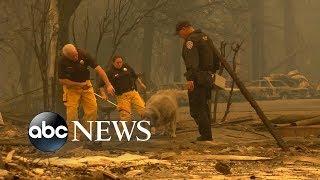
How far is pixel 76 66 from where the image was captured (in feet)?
35.2

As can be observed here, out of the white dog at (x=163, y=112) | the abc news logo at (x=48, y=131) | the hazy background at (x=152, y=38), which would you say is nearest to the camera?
the abc news logo at (x=48, y=131)

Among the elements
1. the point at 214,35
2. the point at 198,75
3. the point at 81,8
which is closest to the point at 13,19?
the point at 81,8

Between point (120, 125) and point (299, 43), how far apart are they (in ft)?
142

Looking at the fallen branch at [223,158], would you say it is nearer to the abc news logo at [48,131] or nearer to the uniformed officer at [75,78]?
the abc news logo at [48,131]

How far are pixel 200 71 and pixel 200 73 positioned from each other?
54 mm

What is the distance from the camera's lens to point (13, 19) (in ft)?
94.7

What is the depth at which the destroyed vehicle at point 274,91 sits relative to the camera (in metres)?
30.7

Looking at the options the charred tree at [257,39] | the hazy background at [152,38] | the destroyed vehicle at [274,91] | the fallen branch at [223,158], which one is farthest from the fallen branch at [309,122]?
the charred tree at [257,39]

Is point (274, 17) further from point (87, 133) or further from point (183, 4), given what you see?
point (87, 133)

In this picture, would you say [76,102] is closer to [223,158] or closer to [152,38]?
[223,158]

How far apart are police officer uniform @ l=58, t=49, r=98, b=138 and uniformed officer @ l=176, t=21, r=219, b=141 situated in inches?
70.2

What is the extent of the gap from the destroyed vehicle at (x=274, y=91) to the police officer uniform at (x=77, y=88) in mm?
19690

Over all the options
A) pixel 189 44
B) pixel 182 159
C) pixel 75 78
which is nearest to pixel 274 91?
pixel 189 44

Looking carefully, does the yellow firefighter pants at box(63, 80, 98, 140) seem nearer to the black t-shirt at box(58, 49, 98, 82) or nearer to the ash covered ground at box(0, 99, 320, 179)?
the black t-shirt at box(58, 49, 98, 82)
